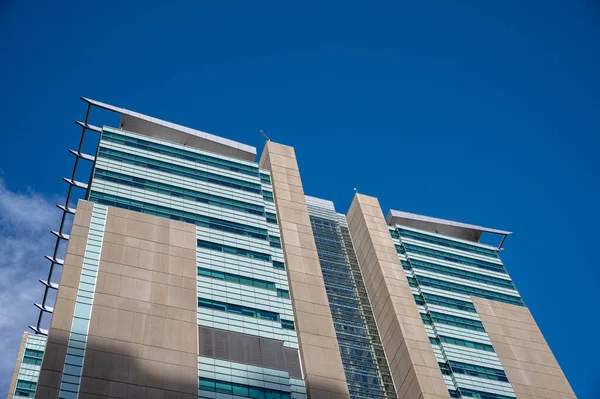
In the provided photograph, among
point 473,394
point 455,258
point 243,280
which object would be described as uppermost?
point 455,258

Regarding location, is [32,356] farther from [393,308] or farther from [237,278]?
[393,308]

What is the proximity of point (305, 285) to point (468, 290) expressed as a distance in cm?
2702

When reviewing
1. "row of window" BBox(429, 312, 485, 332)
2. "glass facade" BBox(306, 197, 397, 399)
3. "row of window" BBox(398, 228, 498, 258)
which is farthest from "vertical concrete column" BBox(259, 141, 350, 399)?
"row of window" BBox(398, 228, 498, 258)

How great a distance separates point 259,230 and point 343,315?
14.0 meters

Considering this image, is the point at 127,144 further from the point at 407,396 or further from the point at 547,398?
the point at 547,398

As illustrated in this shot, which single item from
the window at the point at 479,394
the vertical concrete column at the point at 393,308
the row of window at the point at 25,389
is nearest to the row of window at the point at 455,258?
the vertical concrete column at the point at 393,308

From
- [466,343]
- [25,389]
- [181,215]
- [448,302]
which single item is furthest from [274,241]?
[25,389]

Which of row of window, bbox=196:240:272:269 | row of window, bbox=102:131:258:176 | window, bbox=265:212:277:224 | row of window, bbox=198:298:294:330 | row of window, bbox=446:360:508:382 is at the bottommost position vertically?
row of window, bbox=446:360:508:382

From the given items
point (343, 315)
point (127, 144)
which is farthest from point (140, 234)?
point (343, 315)

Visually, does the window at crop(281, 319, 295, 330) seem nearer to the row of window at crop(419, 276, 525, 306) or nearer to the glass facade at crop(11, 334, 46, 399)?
the row of window at crop(419, 276, 525, 306)

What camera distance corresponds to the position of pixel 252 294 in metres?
68.1

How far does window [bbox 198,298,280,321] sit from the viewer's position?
64.2m

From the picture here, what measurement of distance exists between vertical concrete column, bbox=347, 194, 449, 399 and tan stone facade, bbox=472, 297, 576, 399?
9.41 m

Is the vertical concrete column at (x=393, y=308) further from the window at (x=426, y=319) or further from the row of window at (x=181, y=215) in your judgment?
the row of window at (x=181, y=215)
